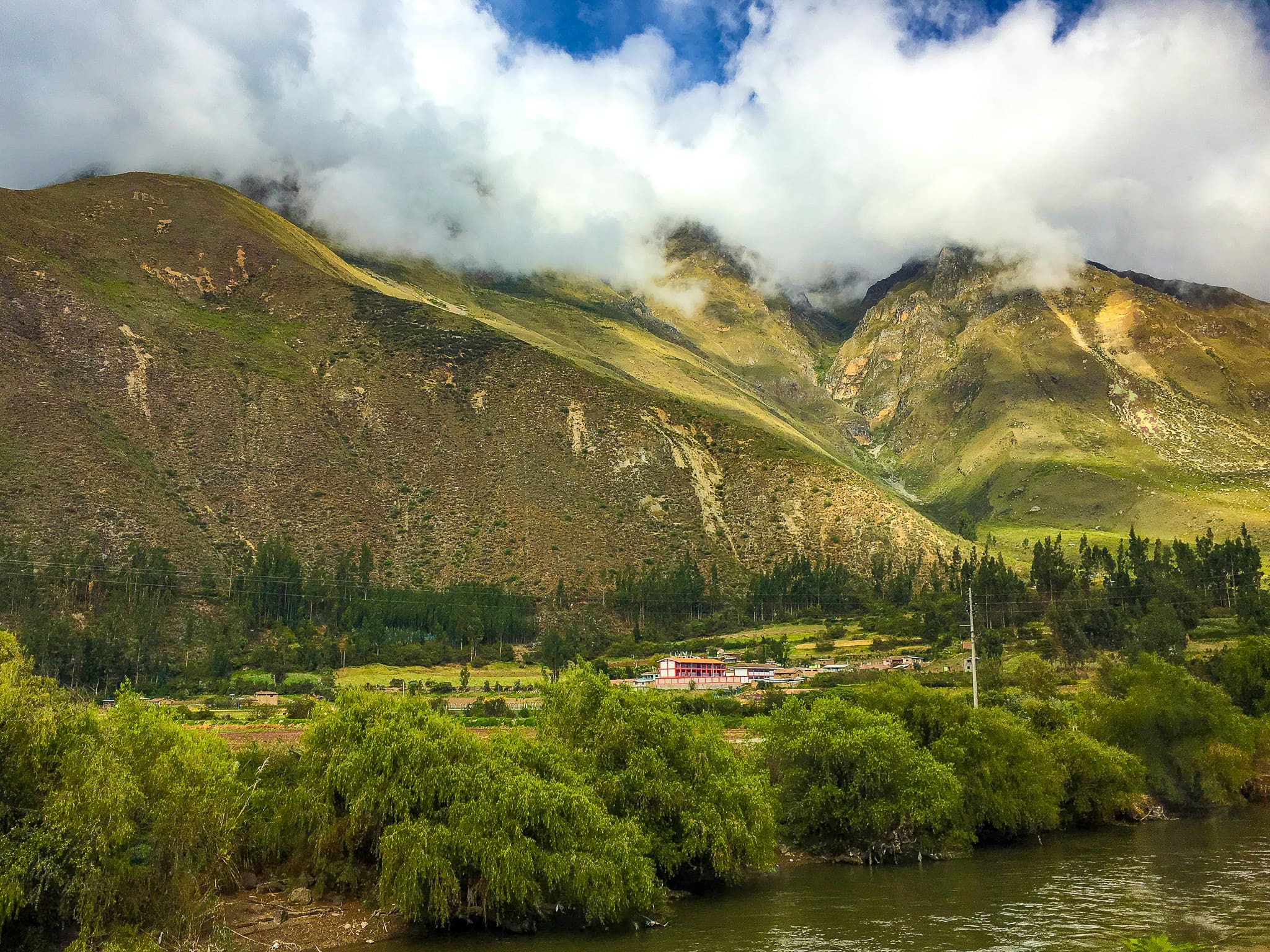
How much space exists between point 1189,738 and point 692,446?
442ft

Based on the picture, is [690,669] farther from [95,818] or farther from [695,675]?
[95,818]

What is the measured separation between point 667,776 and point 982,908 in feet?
47.1

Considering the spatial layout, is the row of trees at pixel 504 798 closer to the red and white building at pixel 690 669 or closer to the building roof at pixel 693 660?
the red and white building at pixel 690 669

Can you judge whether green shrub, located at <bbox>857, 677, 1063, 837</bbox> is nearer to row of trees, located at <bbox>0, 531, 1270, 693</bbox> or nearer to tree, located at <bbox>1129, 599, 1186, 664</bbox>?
tree, located at <bbox>1129, 599, 1186, 664</bbox>

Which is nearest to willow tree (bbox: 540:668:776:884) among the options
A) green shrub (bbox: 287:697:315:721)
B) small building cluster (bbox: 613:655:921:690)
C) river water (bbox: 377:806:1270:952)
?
river water (bbox: 377:806:1270:952)

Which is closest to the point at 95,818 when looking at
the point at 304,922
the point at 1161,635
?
the point at 304,922

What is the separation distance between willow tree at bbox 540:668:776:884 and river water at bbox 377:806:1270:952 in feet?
7.99

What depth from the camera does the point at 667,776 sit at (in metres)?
44.3

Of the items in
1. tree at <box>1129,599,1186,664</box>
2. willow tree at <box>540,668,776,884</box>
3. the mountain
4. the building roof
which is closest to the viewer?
willow tree at <box>540,668,776,884</box>

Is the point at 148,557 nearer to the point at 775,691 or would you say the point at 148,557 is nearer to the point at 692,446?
the point at 775,691

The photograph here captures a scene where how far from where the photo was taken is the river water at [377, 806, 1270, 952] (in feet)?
122

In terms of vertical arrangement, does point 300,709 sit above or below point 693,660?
below

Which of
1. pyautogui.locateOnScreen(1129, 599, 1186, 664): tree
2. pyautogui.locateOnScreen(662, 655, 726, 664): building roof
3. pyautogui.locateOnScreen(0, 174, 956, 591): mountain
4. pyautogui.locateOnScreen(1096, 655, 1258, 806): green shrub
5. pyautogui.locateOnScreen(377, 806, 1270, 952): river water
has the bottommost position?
pyautogui.locateOnScreen(377, 806, 1270, 952): river water

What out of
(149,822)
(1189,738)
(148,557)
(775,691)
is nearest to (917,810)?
(1189,738)
